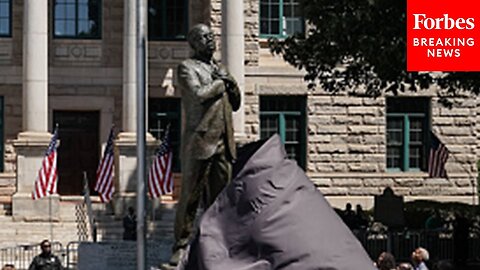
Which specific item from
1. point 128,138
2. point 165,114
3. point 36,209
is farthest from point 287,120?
point 36,209

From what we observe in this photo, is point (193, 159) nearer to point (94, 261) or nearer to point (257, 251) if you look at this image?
point (94, 261)

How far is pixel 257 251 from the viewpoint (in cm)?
496

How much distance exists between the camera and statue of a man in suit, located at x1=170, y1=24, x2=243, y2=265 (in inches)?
427

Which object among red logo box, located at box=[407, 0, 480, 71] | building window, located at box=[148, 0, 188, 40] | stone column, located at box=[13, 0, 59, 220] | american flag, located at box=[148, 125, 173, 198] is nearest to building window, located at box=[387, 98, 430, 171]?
building window, located at box=[148, 0, 188, 40]

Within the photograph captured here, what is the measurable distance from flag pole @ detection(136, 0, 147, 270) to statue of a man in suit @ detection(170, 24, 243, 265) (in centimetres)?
42

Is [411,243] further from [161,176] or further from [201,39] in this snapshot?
[201,39]

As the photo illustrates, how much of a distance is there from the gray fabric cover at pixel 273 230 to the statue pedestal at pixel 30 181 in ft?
85.0

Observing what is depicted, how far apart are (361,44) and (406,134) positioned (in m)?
15.2

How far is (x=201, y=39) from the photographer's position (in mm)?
11047

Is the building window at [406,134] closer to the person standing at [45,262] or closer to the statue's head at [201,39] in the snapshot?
the person standing at [45,262]

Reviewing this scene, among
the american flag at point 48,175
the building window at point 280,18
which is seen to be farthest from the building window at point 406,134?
the american flag at point 48,175

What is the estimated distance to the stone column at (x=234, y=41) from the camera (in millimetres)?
32469

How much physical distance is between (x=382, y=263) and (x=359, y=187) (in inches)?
1042

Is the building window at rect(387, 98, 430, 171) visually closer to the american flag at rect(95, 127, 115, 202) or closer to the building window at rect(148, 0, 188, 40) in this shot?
the building window at rect(148, 0, 188, 40)
